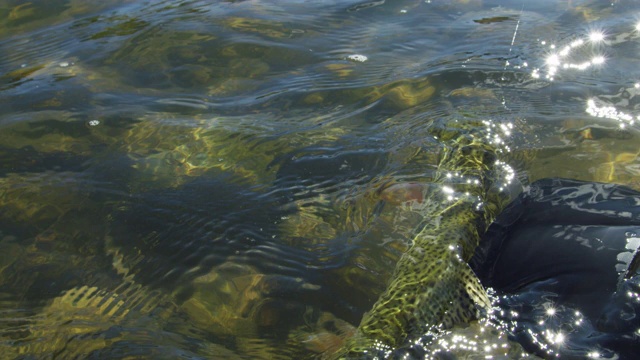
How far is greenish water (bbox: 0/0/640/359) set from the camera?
11.9 ft

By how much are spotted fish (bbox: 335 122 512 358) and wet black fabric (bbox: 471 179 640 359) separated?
0.16 metres

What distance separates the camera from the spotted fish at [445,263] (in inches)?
129

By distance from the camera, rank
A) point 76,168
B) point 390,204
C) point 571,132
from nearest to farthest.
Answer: point 390,204
point 76,168
point 571,132

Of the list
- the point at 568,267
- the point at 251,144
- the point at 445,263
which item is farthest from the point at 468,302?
the point at 251,144

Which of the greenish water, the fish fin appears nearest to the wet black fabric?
the fish fin

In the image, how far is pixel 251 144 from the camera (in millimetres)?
5215

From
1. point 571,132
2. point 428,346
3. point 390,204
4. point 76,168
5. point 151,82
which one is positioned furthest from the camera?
point 151,82

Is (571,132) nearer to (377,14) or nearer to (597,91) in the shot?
(597,91)

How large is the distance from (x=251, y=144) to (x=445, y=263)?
7.35 ft

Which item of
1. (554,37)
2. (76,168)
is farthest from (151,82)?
(554,37)

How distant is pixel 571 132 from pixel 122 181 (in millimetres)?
3912

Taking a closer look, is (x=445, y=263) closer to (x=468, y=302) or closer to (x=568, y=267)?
(x=468, y=302)

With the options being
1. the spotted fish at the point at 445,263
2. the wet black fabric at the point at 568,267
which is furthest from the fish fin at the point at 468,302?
the wet black fabric at the point at 568,267

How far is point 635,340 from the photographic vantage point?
2994mm
